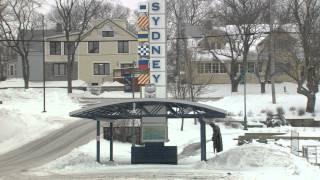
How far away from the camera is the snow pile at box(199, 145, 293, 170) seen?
23.2 metres

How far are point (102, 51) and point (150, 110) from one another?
5565 centimetres

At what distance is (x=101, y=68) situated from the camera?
82000 mm

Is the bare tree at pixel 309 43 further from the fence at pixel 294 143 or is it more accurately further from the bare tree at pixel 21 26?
the bare tree at pixel 21 26

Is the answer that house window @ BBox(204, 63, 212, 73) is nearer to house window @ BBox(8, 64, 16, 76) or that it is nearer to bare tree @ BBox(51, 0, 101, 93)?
bare tree @ BBox(51, 0, 101, 93)

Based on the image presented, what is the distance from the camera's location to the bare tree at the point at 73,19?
236ft

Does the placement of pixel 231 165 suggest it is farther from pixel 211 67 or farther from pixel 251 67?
pixel 251 67

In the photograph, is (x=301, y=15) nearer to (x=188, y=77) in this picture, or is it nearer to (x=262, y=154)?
(x=188, y=77)

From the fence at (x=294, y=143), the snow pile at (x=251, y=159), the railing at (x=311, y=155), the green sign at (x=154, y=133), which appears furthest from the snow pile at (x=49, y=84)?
the snow pile at (x=251, y=159)

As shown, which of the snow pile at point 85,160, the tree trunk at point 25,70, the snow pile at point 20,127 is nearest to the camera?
the snow pile at point 85,160

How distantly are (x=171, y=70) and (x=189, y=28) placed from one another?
11523 millimetres

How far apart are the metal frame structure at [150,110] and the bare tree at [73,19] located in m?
40.7

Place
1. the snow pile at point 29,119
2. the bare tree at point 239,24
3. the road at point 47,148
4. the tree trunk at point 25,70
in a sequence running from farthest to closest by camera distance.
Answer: the tree trunk at point 25,70 < the bare tree at point 239,24 < the snow pile at point 29,119 < the road at point 47,148

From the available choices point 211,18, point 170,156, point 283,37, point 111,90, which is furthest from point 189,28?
point 170,156

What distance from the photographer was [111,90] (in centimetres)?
7138
